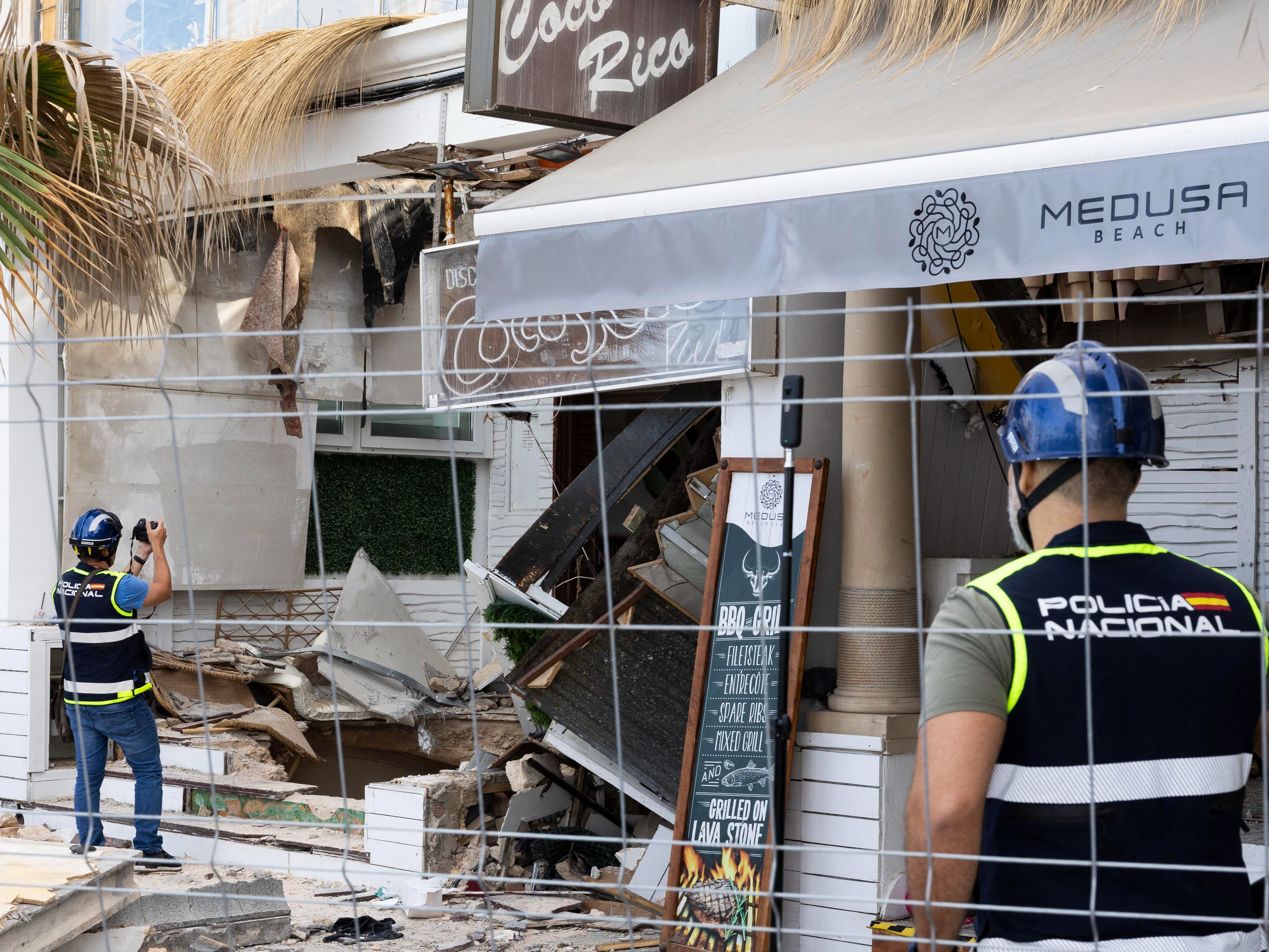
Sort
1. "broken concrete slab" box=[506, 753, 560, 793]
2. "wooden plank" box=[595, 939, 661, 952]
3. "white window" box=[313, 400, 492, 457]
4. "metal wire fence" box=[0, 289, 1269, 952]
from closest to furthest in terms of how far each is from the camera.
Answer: "metal wire fence" box=[0, 289, 1269, 952], "wooden plank" box=[595, 939, 661, 952], "broken concrete slab" box=[506, 753, 560, 793], "white window" box=[313, 400, 492, 457]

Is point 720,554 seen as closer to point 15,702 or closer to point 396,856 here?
point 396,856

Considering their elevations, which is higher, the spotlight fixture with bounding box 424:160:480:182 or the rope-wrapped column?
the spotlight fixture with bounding box 424:160:480:182

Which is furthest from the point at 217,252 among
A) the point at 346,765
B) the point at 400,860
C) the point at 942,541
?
the point at 942,541

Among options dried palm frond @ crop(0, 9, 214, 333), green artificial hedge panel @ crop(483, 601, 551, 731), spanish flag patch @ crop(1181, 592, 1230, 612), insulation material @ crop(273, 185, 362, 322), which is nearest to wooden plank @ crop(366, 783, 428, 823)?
green artificial hedge panel @ crop(483, 601, 551, 731)

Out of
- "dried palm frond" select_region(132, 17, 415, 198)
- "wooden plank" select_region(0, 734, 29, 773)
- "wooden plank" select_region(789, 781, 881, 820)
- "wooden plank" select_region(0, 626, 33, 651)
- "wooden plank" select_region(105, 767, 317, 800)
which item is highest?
"dried palm frond" select_region(132, 17, 415, 198)

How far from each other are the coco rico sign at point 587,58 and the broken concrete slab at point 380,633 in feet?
14.8

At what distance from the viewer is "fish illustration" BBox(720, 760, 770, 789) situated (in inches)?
196

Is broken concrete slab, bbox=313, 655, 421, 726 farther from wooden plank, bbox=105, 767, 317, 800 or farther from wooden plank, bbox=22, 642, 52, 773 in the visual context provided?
wooden plank, bbox=22, 642, 52, 773

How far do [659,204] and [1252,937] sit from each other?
2898 millimetres

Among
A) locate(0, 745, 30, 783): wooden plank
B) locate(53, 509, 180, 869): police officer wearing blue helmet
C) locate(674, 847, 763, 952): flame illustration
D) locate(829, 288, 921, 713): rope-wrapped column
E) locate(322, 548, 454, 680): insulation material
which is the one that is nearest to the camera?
locate(674, 847, 763, 952): flame illustration

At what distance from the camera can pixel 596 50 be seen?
5.69m

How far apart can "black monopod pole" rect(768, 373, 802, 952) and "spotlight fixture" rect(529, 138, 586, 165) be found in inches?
83.6

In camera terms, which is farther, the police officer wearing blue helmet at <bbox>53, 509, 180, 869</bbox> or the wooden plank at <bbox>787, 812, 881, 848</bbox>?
the police officer wearing blue helmet at <bbox>53, 509, 180, 869</bbox>

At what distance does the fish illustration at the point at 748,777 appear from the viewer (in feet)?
16.4
